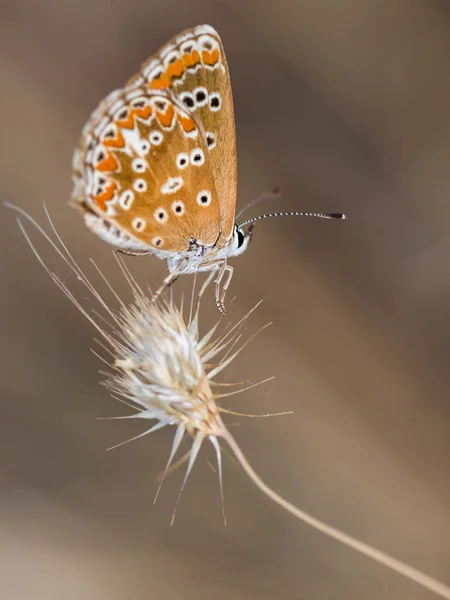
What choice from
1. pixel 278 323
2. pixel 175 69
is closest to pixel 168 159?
pixel 175 69

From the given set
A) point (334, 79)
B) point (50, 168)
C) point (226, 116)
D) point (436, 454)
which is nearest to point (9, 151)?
point (50, 168)

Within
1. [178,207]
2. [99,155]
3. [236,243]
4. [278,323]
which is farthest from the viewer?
[278,323]

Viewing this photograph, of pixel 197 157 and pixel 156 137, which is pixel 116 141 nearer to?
pixel 156 137

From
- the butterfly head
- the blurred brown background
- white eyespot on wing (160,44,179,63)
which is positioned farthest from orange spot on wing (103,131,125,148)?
the blurred brown background

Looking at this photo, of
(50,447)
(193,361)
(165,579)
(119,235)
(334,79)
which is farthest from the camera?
(334,79)

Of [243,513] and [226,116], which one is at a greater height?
[226,116]

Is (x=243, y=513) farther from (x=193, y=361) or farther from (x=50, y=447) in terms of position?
(x=193, y=361)

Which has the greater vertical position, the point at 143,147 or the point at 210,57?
the point at 210,57
